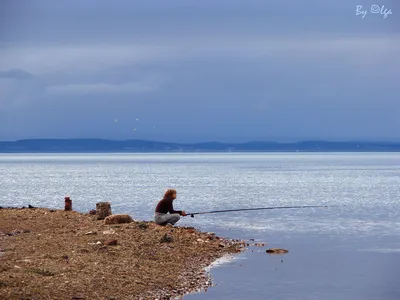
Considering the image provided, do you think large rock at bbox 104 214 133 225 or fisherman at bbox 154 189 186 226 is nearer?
fisherman at bbox 154 189 186 226

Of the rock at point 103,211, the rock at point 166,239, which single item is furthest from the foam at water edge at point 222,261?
the rock at point 103,211

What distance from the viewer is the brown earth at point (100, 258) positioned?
1848 centimetres

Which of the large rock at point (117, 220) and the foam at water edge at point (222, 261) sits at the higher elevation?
the large rock at point (117, 220)

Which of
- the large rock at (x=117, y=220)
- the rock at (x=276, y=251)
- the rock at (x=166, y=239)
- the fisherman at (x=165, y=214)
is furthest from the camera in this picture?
the large rock at (x=117, y=220)

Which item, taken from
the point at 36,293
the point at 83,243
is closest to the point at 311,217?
the point at 83,243

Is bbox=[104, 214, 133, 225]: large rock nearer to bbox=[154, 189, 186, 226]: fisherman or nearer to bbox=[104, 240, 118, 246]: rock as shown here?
bbox=[154, 189, 186, 226]: fisherman

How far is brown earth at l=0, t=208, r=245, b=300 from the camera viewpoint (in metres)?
18.5

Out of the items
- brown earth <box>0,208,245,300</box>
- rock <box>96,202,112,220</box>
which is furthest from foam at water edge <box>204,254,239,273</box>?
rock <box>96,202,112,220</box>

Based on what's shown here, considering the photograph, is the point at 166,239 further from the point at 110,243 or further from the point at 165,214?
the point at 165,214

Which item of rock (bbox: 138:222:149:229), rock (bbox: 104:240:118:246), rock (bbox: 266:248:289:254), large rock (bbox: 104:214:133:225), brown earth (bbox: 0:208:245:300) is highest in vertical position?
large rock (bbox: 104:214:133:225)

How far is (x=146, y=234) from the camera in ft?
92.2

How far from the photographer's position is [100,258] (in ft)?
74.2

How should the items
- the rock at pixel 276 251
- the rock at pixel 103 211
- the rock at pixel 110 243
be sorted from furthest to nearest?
1. the rock at pixel 103 211
2. the rock at pixel 276 251
3. the rock at pixel 110 243

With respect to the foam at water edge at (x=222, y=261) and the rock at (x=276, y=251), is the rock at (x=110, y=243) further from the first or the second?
the rock at (x=276, y=251)
